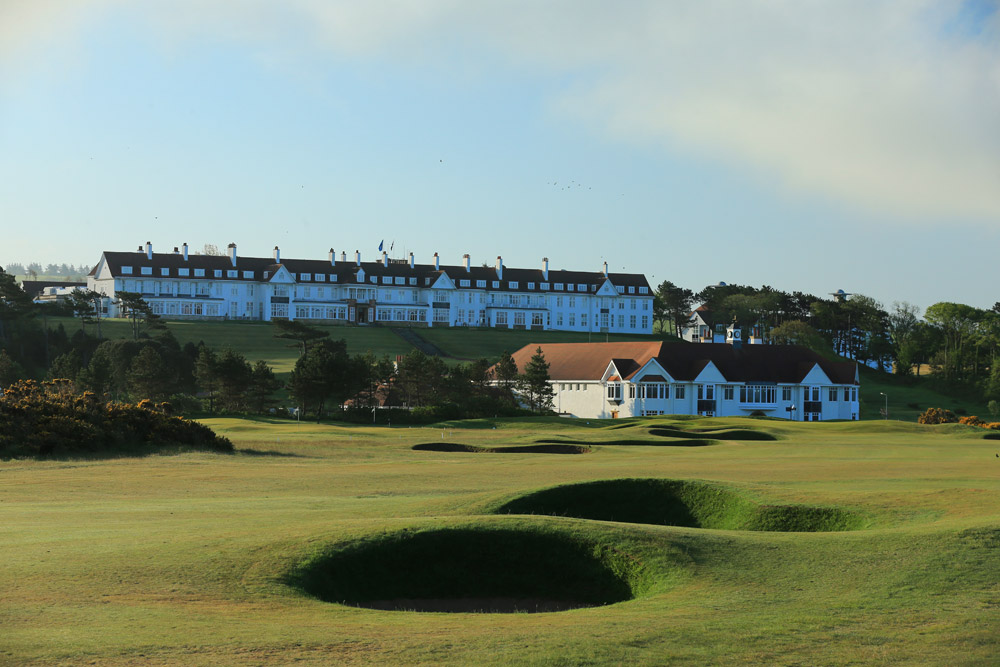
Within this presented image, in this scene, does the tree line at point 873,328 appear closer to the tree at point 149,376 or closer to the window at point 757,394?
the window at point 757,394

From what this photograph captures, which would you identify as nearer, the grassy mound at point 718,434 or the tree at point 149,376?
the grassy mound at point 718,434

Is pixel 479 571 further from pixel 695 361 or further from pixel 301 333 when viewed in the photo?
pixel 301 333

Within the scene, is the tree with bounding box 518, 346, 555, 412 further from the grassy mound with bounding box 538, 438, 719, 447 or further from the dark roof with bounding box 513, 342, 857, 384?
the grassy mound with bounding box 538, 438, 719, 447

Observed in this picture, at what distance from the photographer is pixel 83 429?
40.8 metres

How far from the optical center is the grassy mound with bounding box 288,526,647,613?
16516 mm

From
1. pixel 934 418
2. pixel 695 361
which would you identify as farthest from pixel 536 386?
pixel 934 418

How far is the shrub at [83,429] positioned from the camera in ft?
128

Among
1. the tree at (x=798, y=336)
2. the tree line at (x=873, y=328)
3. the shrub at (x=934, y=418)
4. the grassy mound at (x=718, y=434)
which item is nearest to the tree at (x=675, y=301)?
the tree line at (x=873, y=328)

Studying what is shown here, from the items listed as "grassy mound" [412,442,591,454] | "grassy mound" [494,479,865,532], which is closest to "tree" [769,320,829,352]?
"grassy mound" [412,442,591,454]

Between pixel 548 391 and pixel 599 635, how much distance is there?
241 ft

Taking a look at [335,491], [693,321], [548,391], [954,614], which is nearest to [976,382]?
[693,321]

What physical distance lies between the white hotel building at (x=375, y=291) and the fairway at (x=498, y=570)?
123 metres

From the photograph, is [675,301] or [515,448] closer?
[515,448]

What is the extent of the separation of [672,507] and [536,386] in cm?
6040
